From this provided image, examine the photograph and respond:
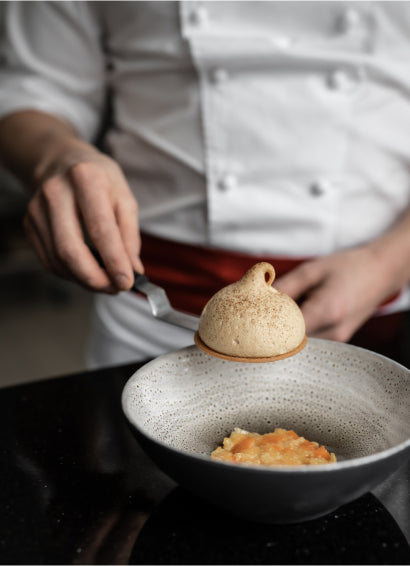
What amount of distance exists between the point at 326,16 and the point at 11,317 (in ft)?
8.55

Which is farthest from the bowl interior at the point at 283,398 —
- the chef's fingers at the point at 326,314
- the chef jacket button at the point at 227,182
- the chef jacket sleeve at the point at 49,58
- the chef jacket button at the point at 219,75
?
the chef jacket sleeve at the point at 49,58

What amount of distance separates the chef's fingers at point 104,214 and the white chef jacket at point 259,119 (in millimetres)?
232

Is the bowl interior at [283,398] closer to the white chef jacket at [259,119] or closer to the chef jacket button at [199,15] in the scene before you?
the white chef jacket at [259,119]

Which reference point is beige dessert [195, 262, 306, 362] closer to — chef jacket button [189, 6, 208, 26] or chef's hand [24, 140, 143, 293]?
chef's hand [24, 140, 143, 293]

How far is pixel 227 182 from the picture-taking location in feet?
3.67

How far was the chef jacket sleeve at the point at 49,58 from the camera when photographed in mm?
1255

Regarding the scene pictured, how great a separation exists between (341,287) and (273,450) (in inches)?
13.7

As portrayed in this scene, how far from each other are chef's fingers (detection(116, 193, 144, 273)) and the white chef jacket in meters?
0.23

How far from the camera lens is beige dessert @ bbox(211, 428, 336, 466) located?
2.30ft

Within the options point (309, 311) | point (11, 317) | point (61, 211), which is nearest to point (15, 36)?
point (61, 211)

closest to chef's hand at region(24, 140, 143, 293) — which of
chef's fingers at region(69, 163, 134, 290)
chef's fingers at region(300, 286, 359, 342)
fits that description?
chef's fingers at region(69, 163, 134, 290)

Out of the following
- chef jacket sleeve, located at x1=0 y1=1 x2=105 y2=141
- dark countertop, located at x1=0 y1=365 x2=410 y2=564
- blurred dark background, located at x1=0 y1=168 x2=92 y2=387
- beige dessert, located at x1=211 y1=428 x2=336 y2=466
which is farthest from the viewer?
blurred dark background, located at x1=0 y1=168 x2=92 y2=387

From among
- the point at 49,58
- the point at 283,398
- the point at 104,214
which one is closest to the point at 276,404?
the point at 283,398

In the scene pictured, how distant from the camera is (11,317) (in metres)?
3.31
